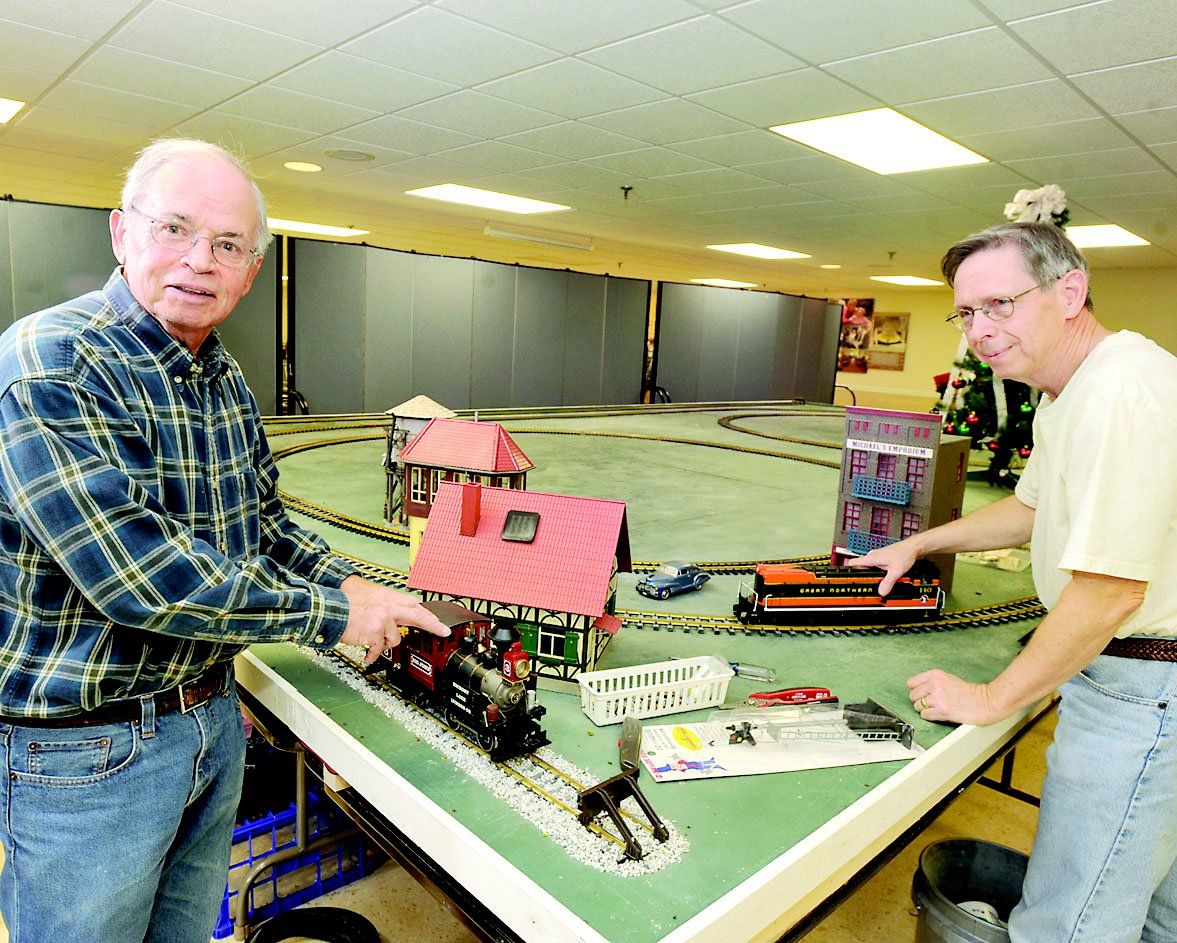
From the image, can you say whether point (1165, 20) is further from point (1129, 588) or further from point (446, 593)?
point (446, 593)

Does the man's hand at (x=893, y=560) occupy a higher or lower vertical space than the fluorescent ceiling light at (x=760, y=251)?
lower

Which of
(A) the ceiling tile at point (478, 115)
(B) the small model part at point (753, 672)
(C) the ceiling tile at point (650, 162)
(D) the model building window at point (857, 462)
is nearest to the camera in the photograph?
(B) the small model part at point (753, 672)

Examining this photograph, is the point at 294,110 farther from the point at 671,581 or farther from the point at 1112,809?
the point at 1112,809

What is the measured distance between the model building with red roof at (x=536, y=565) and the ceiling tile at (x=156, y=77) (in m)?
4.29

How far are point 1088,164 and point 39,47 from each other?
7069mm

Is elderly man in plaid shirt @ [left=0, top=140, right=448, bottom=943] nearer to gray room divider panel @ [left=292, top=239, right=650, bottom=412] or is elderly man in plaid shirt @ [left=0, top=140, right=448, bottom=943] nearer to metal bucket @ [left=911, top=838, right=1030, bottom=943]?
metal bucket @ [left=911, top=838, right=1030, bottom=943]

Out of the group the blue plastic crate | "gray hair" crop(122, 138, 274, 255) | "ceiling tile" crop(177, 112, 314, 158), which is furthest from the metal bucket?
"ceiling tile" crop(177, 112, 314, 158)

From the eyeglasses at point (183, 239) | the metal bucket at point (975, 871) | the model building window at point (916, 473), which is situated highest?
the eyeglasses at point (183, 239)

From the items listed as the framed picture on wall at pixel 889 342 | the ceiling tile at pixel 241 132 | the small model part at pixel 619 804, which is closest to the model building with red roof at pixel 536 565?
the small model part at pixel 619 804

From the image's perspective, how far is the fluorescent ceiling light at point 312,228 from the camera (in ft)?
40.5

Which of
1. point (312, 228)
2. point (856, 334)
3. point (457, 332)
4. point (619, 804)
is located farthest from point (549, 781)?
point (856, 334)

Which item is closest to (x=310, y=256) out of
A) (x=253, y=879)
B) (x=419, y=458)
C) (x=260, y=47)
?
(x=260, y=47)

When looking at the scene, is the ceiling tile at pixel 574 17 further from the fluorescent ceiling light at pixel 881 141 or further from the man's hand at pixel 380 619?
the man's hand at pixel 380 619

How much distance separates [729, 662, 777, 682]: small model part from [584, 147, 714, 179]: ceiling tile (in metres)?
5.04
